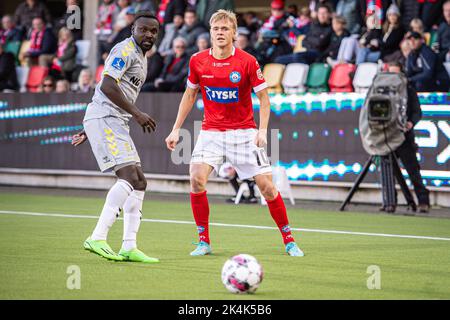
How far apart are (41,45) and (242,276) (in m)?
17.6

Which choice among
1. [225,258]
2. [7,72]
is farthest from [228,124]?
[7,72]

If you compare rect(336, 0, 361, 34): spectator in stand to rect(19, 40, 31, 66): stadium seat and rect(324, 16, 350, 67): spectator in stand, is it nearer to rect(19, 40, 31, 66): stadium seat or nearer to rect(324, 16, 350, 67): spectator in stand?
rect(324, 16, 350, 67): spectator in stand

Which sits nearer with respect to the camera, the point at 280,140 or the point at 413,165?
the point at 413,165

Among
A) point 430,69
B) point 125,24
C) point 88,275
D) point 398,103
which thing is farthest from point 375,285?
point 125,24

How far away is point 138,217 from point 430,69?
8943mm

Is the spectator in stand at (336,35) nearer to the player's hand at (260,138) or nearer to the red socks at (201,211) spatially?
the red socks at (201,211)

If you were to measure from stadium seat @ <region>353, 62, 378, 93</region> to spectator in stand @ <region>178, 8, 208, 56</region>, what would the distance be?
13.8 ft

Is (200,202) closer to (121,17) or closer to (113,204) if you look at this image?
(113,204)

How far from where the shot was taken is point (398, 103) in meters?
16.8

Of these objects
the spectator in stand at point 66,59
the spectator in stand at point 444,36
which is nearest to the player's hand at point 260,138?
the spectator in stand at point 444,36

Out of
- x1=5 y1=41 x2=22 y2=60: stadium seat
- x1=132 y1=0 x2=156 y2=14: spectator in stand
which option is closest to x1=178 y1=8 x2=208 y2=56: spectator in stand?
x1=132 y1=0 x2=156 y2=14: spectator in stand

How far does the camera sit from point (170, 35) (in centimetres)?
2245

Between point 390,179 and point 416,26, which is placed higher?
point 416,26

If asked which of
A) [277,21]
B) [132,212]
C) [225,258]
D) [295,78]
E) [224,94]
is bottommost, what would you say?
[225,258]
